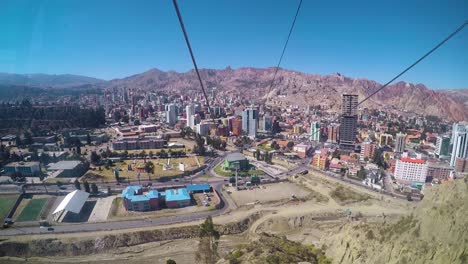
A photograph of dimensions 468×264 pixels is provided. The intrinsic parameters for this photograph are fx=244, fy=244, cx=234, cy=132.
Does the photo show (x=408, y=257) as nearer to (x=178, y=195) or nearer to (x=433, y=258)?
(x=433, y=258)

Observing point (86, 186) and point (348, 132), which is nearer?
point (86, 186)

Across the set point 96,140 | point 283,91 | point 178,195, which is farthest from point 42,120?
point 283,91

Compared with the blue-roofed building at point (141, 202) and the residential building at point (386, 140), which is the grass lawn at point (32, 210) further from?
the residential building at point (386, 140)

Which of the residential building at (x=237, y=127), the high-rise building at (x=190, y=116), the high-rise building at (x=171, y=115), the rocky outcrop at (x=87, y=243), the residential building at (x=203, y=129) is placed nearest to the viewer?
the rocky outcrop at (x=87, y=243)

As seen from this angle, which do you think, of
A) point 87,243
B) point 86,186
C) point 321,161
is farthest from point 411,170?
point 86,186

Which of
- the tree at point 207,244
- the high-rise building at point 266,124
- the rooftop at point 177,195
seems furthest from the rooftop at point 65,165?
the high-rise building at point 266,124

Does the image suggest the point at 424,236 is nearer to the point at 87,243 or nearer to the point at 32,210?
the point at 87,243
